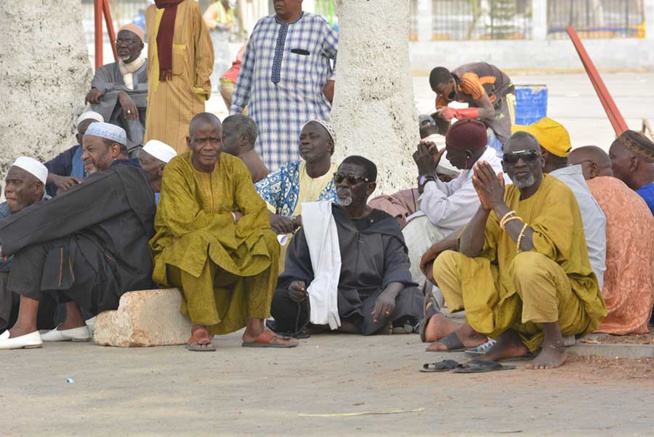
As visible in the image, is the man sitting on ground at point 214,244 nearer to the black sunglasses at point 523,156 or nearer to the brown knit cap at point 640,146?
the black sunglasses at point 523,156

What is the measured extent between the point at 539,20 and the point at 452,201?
30.6m

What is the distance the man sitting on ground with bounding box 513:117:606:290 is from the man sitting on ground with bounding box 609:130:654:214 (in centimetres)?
90

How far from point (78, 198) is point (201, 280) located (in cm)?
89

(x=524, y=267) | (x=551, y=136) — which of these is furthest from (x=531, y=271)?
(x=551, y=136)

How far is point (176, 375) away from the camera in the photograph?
713 cm

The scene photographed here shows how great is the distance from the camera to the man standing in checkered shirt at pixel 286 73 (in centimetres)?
1102

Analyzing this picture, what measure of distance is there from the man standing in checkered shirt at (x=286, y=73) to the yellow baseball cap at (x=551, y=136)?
368cm

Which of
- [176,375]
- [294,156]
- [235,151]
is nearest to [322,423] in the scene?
[176,375]

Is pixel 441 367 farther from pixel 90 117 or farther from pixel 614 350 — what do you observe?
pixel 90 117

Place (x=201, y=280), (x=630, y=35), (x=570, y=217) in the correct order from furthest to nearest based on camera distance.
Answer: (x=630, y=35) < (x=201, y=280) < (x=570, y=217)

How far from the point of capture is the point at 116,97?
11742 mm

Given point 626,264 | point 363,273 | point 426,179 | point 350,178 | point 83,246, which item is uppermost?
point 350,178

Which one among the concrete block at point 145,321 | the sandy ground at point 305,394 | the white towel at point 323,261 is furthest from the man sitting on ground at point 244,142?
the sandy ground at point 305,394

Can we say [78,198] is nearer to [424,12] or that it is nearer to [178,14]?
[178,14]
